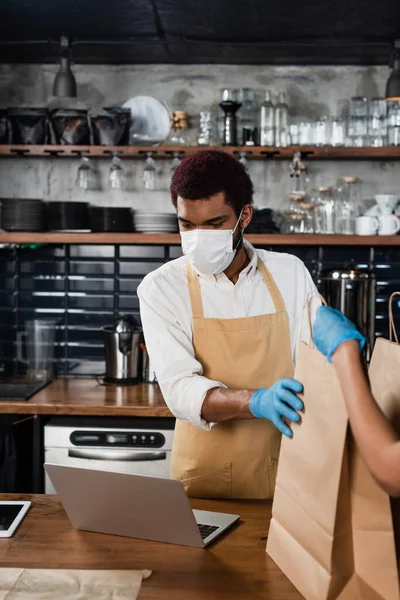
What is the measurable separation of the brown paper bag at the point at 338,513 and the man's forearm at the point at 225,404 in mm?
537

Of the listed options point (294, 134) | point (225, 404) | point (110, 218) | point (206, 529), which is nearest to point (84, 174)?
point (110, 218)

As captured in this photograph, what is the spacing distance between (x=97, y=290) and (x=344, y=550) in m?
3.08

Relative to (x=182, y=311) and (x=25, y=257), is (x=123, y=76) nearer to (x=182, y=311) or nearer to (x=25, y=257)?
(x=25, y=257)

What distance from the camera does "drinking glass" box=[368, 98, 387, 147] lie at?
3.95 m

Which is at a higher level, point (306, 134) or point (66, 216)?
point (306, 134)

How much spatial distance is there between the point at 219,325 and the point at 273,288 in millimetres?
219

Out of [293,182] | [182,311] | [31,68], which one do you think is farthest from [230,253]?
[31,68]

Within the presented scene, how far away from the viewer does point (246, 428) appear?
222 centimetres

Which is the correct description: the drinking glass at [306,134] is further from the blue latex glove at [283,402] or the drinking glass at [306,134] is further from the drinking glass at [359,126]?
the blue latex glove at [283,402]

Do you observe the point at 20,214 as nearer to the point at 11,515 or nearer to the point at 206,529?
the point at 11,515

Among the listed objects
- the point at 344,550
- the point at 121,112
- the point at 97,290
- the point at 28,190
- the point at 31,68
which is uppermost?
the point at 31,68

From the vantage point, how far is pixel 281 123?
13.2 feet

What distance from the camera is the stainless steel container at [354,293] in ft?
→ 12.5

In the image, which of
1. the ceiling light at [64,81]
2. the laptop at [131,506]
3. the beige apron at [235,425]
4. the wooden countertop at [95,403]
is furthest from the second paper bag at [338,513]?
the ceiling light at [64,81]
